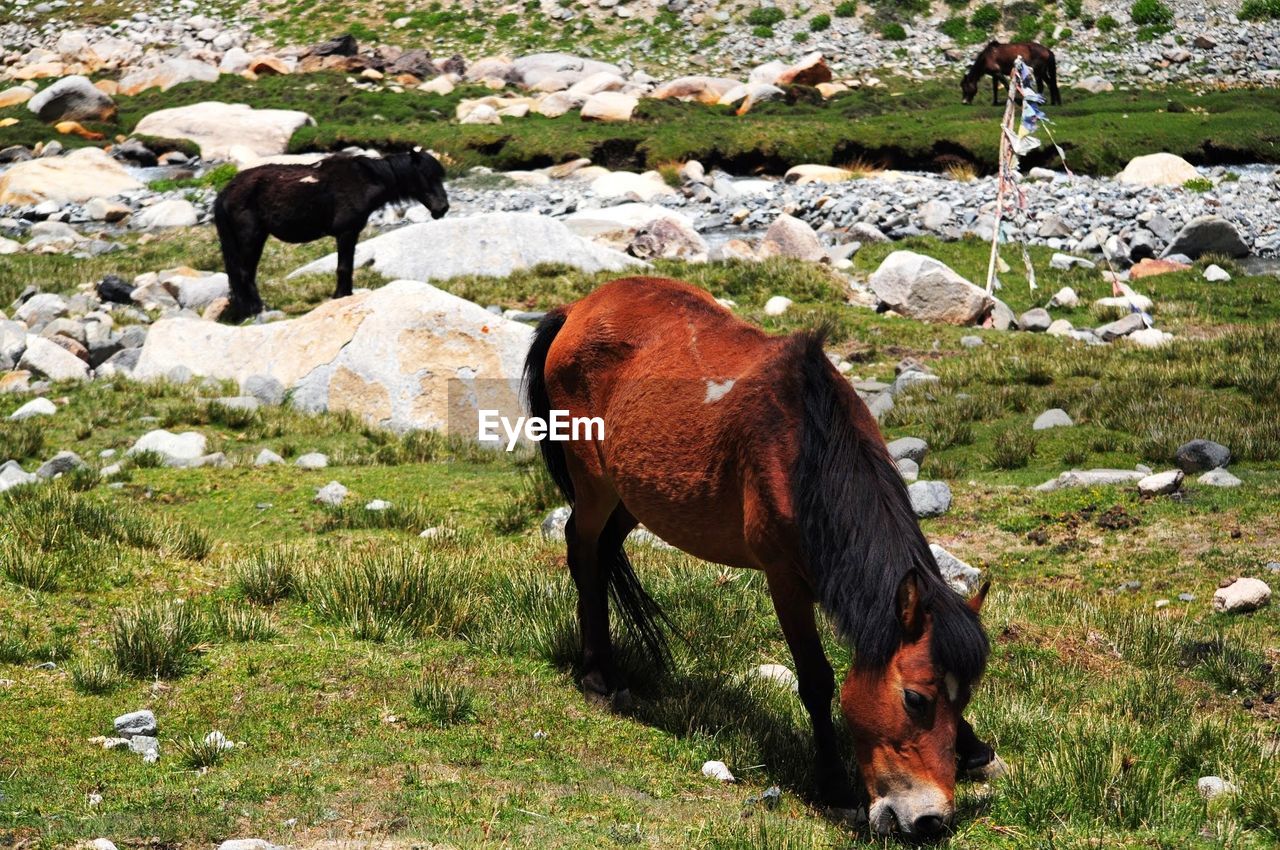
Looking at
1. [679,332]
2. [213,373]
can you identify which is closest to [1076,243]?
[213,373]

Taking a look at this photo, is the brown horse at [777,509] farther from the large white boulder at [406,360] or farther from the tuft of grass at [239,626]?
the large white boulder at [406,360]

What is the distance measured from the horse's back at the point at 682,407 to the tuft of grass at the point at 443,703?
1.27m

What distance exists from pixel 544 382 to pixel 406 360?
6885mm

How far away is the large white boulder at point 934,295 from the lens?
60.3ft

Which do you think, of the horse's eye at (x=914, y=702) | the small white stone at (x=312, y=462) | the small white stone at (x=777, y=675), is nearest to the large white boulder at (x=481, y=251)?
the small white stone at (x=312, y=462)

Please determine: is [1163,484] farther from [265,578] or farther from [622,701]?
[265,578]

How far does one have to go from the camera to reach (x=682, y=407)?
605 centimetres

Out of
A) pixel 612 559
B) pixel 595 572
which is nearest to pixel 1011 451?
pixel 612 559

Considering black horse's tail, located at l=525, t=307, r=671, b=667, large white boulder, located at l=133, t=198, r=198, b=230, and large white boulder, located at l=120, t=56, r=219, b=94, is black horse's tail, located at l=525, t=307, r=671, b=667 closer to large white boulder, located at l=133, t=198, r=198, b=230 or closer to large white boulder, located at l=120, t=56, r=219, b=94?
large white boulder, located at l=133, t=198, r=198, b=230

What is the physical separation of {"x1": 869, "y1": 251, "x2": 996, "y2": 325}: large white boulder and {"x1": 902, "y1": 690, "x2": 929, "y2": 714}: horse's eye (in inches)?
560

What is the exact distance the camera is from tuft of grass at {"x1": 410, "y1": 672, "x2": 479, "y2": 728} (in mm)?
5934

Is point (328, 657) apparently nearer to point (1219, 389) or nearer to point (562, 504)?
point (562, 504)

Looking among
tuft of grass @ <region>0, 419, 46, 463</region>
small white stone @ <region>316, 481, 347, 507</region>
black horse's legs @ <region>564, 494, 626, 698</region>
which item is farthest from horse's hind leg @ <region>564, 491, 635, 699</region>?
tuft of grass @ <region>0, 419, 46, 463</region>

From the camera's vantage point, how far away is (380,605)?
23.1 feet
